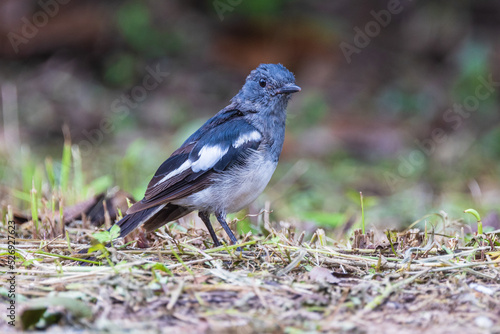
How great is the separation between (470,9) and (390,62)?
4.56 ft

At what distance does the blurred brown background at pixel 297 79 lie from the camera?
768 cm

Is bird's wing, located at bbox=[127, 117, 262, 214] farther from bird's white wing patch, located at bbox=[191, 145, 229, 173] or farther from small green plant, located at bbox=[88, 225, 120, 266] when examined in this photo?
small green plant, located at bbox=[88, 225, 120, 266]

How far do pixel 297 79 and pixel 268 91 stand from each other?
4993 millimetres

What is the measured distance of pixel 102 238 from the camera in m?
3.06

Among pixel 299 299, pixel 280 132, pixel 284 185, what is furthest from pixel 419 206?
pixel 299 299

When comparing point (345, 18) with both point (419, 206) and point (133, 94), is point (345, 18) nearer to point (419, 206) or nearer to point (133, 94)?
point (133, 94)

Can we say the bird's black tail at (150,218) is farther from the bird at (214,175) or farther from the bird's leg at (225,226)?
the bird's leg at (225,226)

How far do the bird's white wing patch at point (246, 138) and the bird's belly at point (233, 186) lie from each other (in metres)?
0.13

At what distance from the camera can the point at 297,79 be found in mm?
9359

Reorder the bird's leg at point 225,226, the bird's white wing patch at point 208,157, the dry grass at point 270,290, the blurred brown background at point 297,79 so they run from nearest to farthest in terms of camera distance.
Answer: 1. the dry grass at point 270,290
2. the bird's leg at point 225,226
3. the bird's white wing patch at point 208,157
4. the blurred brown background at point 297,79

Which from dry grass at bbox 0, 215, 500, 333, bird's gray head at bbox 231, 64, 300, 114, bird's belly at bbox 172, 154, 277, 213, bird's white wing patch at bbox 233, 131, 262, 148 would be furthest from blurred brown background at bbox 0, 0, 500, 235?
dry grass at bbox 0, 215, 500, 333

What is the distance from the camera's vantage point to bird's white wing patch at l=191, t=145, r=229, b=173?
13.2ft

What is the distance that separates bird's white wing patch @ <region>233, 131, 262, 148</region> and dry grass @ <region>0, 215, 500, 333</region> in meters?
0.82

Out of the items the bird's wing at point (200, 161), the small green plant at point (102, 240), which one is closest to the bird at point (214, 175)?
the bird's wing at point (200, 161)
